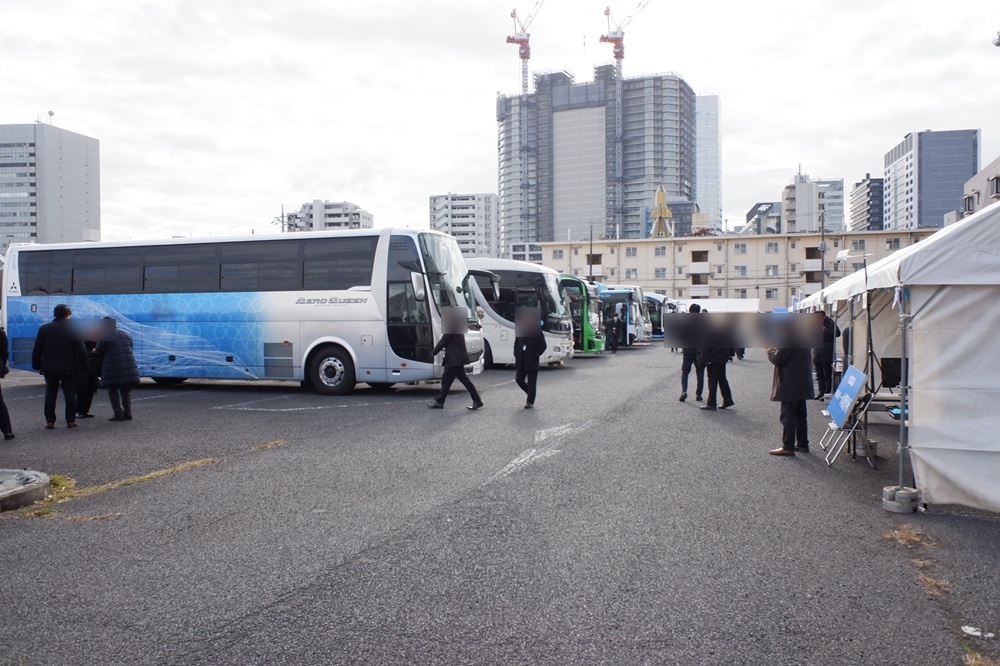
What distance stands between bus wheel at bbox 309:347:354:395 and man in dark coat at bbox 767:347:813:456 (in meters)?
9.26

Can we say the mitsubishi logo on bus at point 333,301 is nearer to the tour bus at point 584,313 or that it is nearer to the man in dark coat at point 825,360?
the man in dark coat at point 825,360

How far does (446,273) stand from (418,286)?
38.8 inches

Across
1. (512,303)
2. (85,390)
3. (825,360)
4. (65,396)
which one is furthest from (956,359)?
→ (512,303)

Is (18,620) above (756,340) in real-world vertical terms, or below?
below

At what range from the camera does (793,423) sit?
9.40 meters

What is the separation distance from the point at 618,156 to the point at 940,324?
161 metres

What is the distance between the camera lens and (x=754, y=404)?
1523cm

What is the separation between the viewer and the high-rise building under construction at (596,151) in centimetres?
16125

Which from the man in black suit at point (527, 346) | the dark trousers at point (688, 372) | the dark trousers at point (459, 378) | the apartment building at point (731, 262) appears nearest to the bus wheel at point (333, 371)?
the dark trousers at point (459, 378)

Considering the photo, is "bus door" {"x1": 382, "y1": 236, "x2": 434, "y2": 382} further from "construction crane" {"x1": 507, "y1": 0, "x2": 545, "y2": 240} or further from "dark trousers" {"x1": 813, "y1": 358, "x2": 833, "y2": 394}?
"construction crane" {"x1": 507, "y1": 0, "x2": 545, "y2": 240}

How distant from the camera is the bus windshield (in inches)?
634

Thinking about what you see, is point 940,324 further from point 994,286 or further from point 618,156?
point 618,156

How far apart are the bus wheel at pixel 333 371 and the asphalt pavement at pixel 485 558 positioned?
19.4ft

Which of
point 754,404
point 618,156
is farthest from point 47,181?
point 754,404
